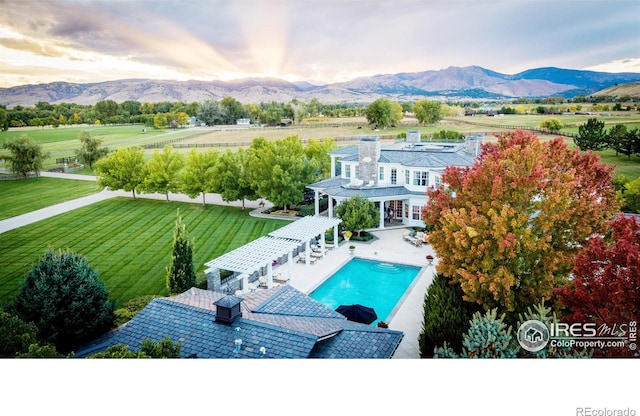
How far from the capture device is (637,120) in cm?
1279

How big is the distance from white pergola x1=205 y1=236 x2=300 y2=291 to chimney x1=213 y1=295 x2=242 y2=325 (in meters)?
4.88

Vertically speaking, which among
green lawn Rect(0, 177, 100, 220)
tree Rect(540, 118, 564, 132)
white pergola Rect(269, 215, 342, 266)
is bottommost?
white pergola Rect(269, 215, 342, 266)

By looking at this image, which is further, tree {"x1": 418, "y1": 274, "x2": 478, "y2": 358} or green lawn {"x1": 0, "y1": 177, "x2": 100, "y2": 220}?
green lawn {"x1": 0, "y1": 177, "x2": 100, "y2": 220}

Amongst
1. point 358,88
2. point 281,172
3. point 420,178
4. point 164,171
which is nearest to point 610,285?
point 358,88

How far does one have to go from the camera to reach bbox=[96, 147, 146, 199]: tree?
23.0 meters

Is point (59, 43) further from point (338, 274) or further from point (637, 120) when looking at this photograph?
point (637, 120)

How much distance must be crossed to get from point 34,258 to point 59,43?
6169 mm

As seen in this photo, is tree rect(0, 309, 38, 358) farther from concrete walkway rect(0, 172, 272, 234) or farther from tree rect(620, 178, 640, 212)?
tree rect(620, 178, 640, 212)

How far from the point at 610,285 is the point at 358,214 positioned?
12.8m

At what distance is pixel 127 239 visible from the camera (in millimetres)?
17328

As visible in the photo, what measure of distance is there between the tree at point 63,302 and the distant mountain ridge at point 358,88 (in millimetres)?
5400

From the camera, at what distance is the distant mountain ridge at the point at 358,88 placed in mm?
13070

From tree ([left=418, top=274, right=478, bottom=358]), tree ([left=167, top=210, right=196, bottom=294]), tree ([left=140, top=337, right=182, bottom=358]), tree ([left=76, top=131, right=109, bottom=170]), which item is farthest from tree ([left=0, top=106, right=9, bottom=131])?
tree ([left=418, top=274, right=478, bottom=358])

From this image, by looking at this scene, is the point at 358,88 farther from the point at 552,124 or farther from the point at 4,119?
the point at 4,119
